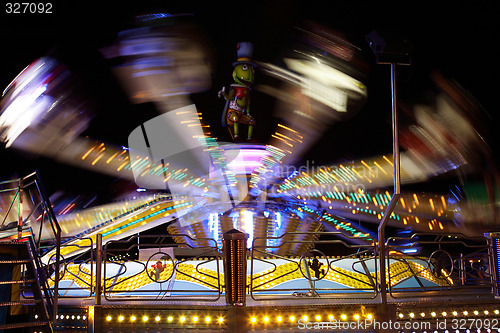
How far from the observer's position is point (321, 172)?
10.6 metres

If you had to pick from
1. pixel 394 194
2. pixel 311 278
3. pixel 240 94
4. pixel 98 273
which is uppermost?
pixel 240 94

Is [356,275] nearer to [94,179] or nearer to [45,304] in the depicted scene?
[45,304]

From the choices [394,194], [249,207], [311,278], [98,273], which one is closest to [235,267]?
[98,273]

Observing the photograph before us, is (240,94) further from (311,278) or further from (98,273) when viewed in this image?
(98,273)

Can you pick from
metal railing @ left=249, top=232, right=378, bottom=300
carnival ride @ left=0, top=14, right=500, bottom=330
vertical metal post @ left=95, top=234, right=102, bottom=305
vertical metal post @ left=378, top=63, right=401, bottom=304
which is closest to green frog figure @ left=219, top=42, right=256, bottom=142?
carnival ride @ left=0, top=14, right=500, bottom=330

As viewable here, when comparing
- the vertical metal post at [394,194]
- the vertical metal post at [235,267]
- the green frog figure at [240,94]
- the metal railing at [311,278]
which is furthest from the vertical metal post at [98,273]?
the vertical metal post at [394,194]

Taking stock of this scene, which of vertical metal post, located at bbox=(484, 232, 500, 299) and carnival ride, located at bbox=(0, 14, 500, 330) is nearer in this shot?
carnival ride, located at bbox=(0, 14, 500, 330)

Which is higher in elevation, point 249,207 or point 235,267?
point 249,207

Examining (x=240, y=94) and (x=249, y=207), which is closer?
(x=249, y=207)

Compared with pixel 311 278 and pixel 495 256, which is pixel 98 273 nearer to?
pixel 311 278

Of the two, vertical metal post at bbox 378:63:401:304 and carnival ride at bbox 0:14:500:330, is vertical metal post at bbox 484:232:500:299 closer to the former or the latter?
carnival ride at bbox 0:14:500:330

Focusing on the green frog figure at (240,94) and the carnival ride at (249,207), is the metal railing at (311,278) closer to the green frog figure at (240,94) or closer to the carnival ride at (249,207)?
the carnival ride at (249,207)

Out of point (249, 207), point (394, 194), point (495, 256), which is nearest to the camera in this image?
point (394, 194)

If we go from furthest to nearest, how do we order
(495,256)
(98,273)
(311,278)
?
(311,278)
(495,256)
(98,273)
